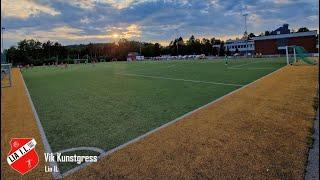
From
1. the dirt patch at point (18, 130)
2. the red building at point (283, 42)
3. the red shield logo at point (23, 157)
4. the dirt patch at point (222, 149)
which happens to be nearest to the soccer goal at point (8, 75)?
the dirt patch at point (18, 130)

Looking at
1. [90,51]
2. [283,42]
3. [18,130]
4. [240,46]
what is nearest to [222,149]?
[18,130]

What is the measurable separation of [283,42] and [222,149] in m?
80.8

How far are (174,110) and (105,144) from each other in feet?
11.1

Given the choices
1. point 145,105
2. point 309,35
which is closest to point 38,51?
point 309,35

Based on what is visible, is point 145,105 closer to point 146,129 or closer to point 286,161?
point 146,129

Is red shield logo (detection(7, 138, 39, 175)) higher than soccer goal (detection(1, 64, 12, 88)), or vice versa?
soccer goal (detection(1, 64, 12, 88))

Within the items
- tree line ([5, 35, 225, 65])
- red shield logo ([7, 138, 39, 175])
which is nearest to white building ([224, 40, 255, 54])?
tree line ([5, 35, 225, 65])

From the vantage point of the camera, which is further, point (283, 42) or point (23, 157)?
point (283, 42)

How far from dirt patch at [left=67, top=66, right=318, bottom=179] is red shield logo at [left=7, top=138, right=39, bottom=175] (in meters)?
0.84

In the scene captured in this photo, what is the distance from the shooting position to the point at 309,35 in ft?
243

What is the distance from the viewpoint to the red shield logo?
4703 mm

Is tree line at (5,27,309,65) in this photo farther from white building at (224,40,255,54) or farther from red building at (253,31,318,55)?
red building at (253,31,318,55)

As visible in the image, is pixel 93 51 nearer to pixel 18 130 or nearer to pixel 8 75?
pixel 8 75

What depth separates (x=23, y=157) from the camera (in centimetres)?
497
